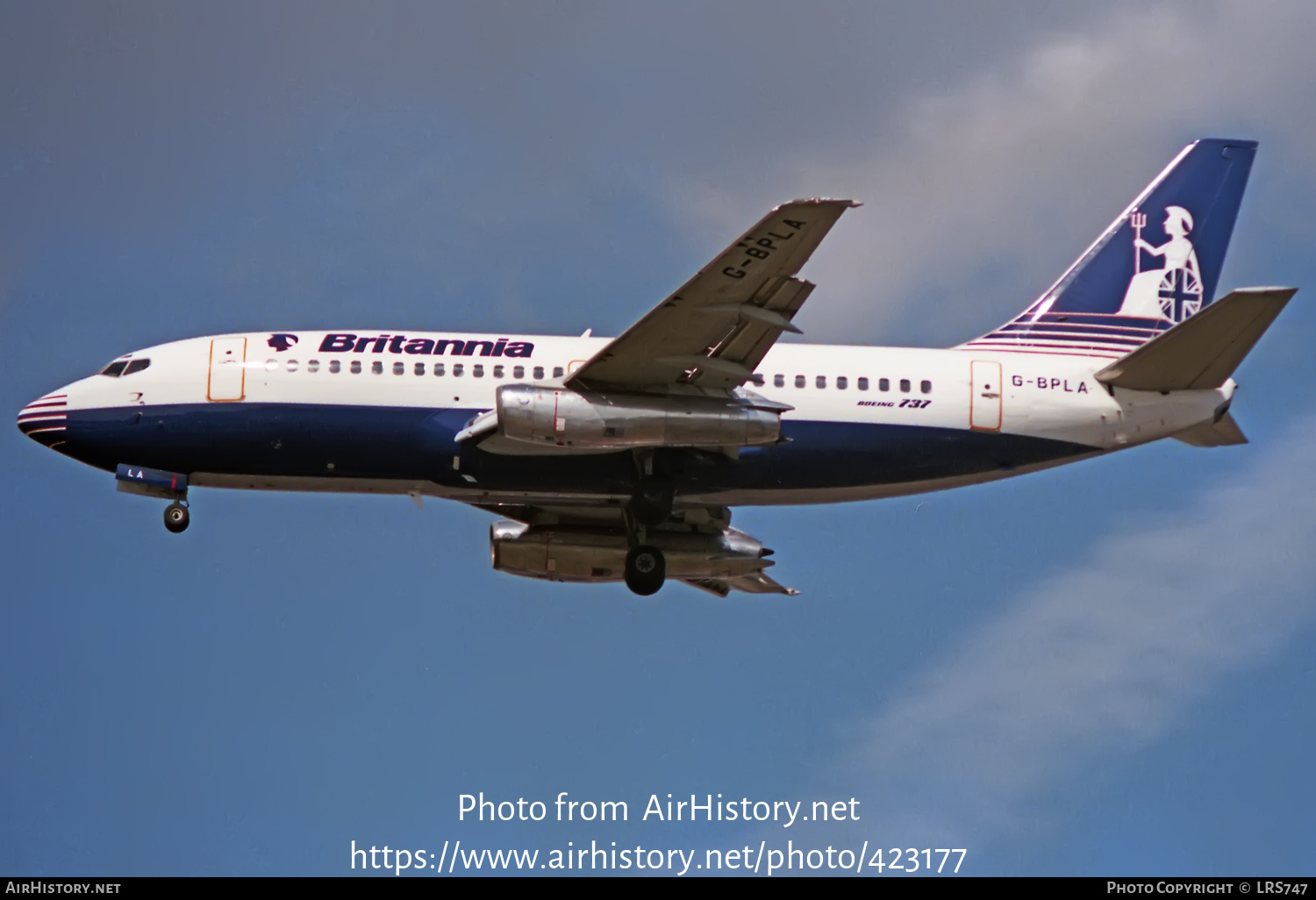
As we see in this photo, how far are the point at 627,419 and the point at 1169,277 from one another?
574 inches

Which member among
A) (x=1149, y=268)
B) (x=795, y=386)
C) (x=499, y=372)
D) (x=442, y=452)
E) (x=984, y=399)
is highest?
(x=1149, y=268)

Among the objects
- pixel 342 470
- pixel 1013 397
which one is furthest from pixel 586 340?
pixel 1013 397

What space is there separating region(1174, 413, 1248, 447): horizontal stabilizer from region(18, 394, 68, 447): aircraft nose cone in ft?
80.1

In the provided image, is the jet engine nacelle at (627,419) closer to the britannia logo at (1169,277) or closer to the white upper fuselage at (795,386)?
the white upper fuselage at (795,386)

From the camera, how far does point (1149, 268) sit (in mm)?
→ 47625

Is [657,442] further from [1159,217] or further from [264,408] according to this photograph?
[1159,217]

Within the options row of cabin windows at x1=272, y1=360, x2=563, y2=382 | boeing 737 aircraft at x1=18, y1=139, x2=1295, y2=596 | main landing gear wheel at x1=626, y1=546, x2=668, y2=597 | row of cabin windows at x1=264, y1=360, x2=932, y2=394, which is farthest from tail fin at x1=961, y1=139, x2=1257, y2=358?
row of cabin windows at x1=272, y1=360, x2=563, y2=382

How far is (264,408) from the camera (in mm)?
43125

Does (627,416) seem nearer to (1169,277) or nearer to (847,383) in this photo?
(847,383)

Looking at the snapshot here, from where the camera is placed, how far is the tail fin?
46.7 metres

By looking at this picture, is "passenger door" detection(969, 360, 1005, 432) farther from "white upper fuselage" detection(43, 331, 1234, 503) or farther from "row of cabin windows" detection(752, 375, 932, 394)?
"row of cabin windows" detection(752, 375, 932, 394)

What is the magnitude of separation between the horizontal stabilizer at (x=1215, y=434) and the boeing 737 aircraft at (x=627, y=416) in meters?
0.06

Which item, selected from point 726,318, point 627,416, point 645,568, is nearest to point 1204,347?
point 726,318

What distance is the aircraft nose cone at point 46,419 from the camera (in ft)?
144
